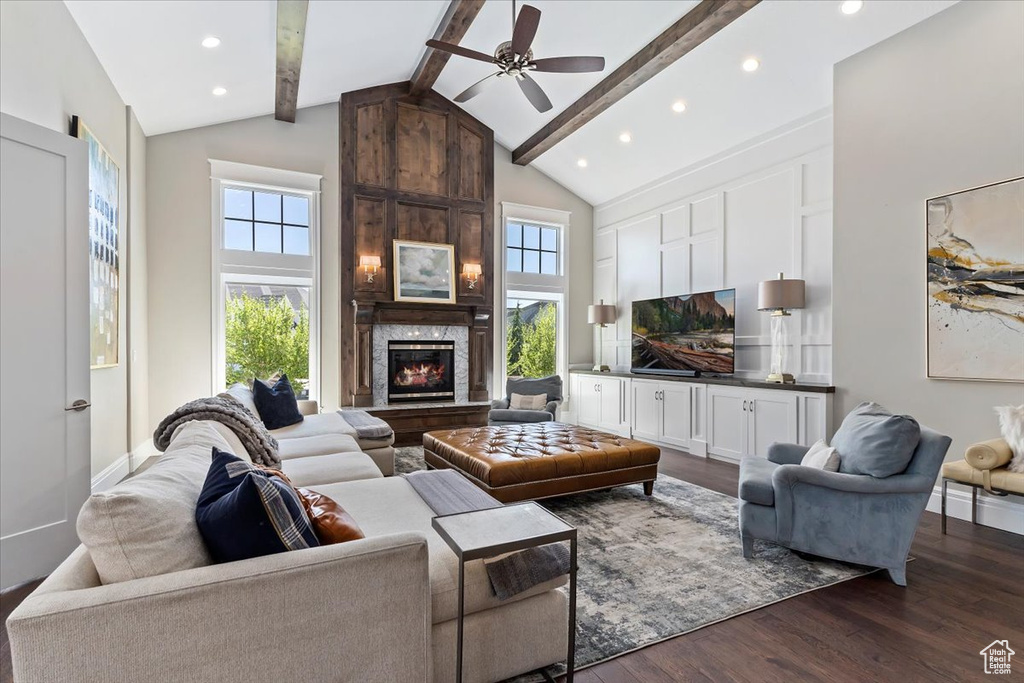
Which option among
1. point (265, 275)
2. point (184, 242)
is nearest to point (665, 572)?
point (265, 275)

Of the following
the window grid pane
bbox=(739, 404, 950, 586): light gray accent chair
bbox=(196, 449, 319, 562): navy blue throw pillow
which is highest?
the window grid pane

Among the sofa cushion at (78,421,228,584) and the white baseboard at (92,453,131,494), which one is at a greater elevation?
the sofa cushion at (78,421,228,584)

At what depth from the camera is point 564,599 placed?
6.11 feet

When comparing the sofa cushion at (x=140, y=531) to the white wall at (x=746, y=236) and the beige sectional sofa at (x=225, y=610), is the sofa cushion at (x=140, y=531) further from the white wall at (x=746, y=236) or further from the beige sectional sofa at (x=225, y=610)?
the white wall at (x=746, y=236)

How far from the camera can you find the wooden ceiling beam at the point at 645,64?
3979 mm

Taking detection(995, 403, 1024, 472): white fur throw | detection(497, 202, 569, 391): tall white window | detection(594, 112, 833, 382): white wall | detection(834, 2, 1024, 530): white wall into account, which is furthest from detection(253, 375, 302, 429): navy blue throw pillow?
detection(995, 403, 1024, 472): white fur throw

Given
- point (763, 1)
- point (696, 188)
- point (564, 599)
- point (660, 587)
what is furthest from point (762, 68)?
point (564, 599)

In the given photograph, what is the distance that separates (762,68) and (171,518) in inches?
211

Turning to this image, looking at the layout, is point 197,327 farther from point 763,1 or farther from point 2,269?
point 763,1

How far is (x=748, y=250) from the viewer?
5.39 m


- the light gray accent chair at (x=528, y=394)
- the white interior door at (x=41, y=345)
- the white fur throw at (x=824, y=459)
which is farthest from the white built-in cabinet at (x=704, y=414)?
the white interior door at (x=41, y=345)

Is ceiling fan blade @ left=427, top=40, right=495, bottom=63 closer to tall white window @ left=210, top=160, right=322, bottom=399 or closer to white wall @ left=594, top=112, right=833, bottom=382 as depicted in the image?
tall white window @ left=210, top=160, right=322, bottom=399

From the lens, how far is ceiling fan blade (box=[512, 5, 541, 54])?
3230mm

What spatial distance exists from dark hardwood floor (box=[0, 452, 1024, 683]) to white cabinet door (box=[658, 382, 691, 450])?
2.82 metres
